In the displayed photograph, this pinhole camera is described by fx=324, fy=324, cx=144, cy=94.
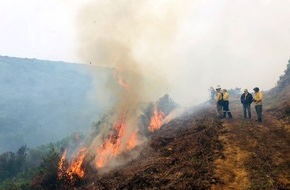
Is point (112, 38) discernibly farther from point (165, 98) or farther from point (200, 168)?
point (200, 168)

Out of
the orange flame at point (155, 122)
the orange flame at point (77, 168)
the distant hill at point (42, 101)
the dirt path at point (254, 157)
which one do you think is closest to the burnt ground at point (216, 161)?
the dirt path at point (254, 157)

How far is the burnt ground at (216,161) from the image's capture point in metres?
11.3

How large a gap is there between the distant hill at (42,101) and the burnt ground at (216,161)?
5562 cm

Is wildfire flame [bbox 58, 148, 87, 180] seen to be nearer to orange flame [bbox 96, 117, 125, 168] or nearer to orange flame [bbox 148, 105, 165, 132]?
orange flame [bbox 96, 117, 125, 168]

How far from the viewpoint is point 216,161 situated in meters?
13.1

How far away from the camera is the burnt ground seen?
446 inches

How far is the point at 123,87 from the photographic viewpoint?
31.5 m

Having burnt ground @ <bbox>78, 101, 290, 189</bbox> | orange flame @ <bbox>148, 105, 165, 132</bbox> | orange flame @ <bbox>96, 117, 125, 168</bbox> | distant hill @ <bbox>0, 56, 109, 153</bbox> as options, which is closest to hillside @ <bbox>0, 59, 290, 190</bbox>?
burnt ground @ <bbox>78, 101, 290, 189</bbox>

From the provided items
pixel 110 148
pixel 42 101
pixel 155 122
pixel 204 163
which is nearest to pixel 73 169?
pixel 110 148

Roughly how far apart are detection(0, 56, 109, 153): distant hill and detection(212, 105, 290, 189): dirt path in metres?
57.3

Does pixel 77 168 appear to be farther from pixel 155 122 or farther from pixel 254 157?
pixel 155 122

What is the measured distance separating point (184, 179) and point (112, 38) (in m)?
22.6

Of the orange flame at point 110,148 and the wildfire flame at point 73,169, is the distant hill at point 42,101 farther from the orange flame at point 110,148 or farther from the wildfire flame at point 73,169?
the wildfire flame at point 73,169

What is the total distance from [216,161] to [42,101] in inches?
3368
